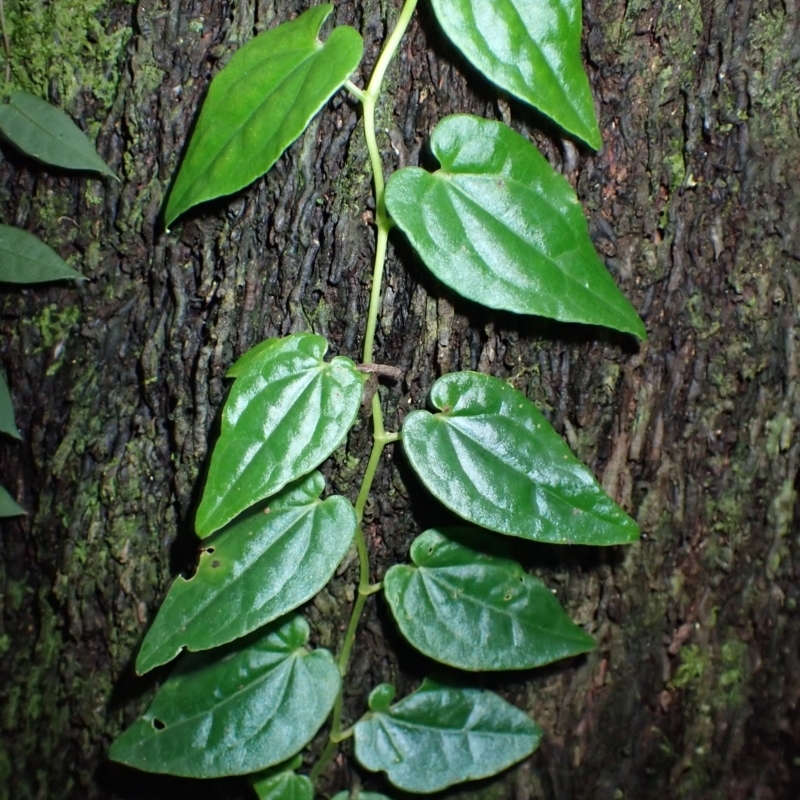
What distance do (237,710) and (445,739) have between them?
0.25m

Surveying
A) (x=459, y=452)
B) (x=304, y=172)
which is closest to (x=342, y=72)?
(x=304, y=172)

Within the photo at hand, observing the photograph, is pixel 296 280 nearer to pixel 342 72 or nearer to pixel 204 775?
pixel 342 72

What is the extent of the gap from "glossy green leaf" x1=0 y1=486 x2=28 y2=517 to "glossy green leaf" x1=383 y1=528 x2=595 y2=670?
473 mm

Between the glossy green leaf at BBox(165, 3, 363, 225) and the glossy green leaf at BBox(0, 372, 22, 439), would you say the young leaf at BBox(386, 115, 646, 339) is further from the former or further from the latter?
the glossy green leaf at BBox(0, 372, 22, 439)

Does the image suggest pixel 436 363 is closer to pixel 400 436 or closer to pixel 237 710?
pixel 400 436

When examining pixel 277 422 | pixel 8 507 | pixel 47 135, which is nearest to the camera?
pixel 277 422

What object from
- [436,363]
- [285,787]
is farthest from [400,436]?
[285,787]

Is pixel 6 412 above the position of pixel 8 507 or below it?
above

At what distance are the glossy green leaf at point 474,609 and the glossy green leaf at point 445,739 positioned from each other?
0.11 m

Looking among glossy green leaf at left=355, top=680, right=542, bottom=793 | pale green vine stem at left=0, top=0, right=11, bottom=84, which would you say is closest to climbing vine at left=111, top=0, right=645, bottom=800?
glossy green leaf at left=355, top=680, right=542, bottom=793

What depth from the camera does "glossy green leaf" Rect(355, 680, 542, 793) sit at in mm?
917

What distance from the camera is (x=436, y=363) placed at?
2.81 feet

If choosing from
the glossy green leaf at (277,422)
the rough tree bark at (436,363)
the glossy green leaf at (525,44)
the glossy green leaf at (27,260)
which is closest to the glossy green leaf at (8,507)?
the rough tree bark at (436,363)

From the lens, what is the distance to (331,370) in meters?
0.78
